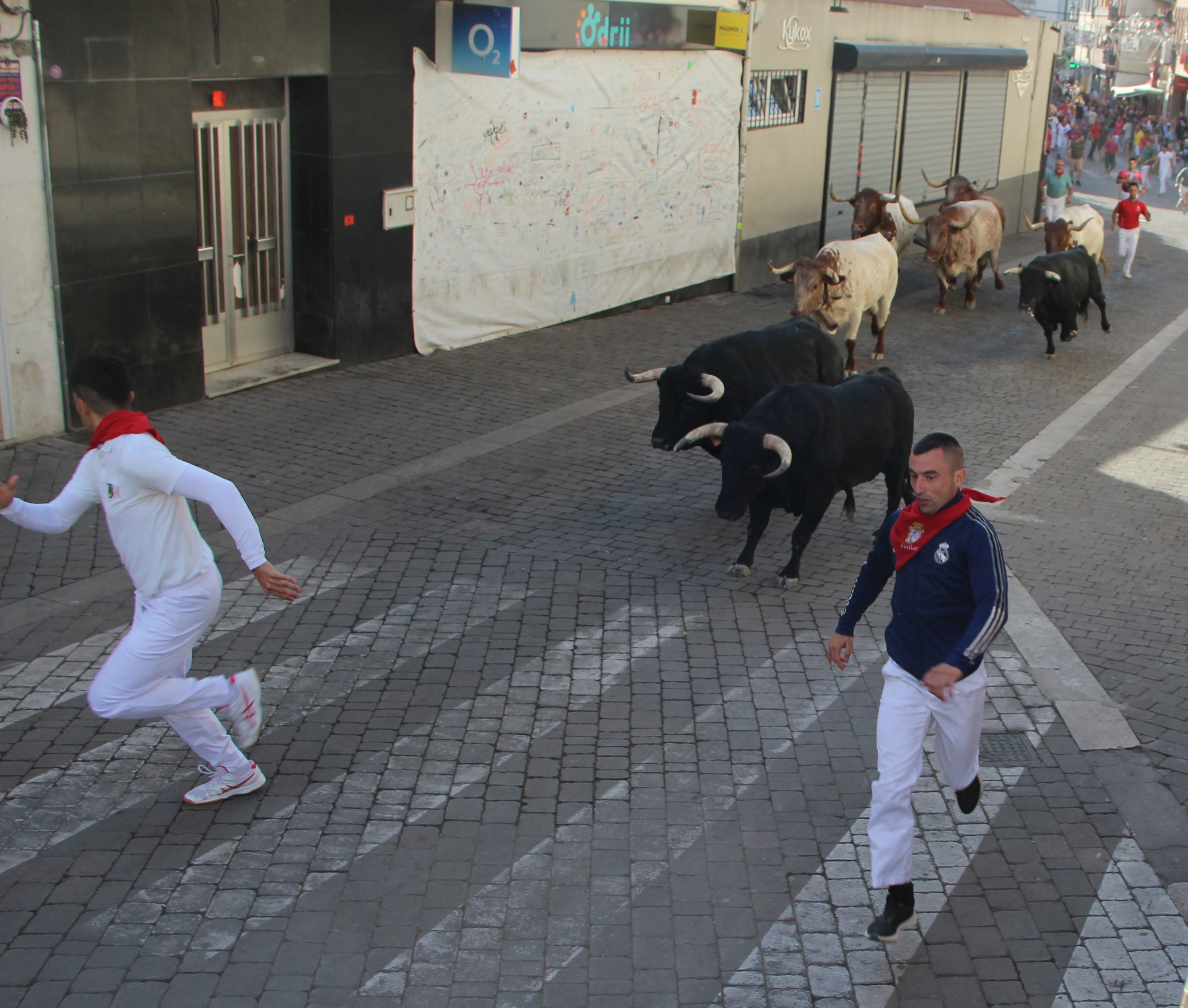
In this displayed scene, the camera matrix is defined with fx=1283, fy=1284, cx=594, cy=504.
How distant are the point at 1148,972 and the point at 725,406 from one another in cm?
584

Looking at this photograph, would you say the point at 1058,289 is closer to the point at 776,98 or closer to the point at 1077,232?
the point at 1077,232

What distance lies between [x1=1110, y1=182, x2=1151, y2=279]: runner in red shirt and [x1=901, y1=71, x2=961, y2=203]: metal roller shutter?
383cm

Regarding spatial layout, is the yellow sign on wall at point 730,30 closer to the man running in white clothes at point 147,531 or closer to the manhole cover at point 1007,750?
the manhole cover at point 1007,750

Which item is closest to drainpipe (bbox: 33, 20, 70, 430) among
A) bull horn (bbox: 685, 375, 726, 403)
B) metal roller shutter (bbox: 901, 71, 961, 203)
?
bull horn (bbox: 685, 375, 726, 403)

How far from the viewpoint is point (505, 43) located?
1297 cm

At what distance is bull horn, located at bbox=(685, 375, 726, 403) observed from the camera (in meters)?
A: 9.68

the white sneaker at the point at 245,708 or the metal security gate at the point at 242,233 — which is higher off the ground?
the metal security gate at the point at 242,233

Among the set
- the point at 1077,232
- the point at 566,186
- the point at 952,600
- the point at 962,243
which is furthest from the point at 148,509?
the point at 1077,232

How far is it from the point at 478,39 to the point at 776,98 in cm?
771

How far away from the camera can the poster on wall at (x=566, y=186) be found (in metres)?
14.0

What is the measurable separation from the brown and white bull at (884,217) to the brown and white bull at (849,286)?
11.4 feet

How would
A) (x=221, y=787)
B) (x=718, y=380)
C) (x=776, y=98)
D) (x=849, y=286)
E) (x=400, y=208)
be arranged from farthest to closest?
(x=776, y=98)
(x=849, y=286)
(x=400, y=208)
(x=718, y=380)
(x=221, y=787)

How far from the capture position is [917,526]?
495 cm

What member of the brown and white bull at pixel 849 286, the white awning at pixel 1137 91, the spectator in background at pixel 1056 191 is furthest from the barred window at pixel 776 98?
the white awning at pixel 1137 91
